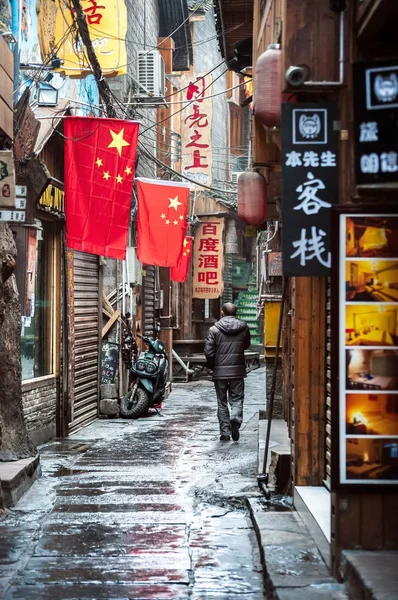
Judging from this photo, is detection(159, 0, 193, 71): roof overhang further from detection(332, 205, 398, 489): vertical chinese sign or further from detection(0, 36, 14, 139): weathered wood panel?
detection(332, 205, 398, 489): vertical chinese sign

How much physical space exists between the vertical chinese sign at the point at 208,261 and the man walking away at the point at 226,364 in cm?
1791

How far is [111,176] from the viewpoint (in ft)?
46.1

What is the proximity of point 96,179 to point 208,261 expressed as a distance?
64.4 feet

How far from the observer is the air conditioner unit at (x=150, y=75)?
23.1 m

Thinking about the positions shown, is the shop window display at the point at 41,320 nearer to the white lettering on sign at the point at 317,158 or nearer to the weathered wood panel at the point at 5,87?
the weathered wood panel at the point at 5,87

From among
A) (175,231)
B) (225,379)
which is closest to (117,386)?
(175,231)

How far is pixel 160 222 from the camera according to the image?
18.4 meters

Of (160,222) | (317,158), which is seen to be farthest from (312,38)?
(160,222)

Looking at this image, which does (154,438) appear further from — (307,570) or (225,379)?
(307,570)

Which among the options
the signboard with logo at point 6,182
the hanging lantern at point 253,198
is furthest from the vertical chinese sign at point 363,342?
the hanging lantern at point 253,198

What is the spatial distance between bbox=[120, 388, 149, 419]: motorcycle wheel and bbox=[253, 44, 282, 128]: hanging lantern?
11.3m

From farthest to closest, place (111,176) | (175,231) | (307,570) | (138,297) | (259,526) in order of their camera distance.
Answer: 1. (138,297)
2. (175,231)
3. (111,176)
4. (259,526)
5. (307,570)

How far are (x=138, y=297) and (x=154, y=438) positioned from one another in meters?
7.77

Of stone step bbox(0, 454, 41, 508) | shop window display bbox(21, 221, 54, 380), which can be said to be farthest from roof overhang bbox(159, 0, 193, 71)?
stone step bbox(0, 454, 41, 508)
